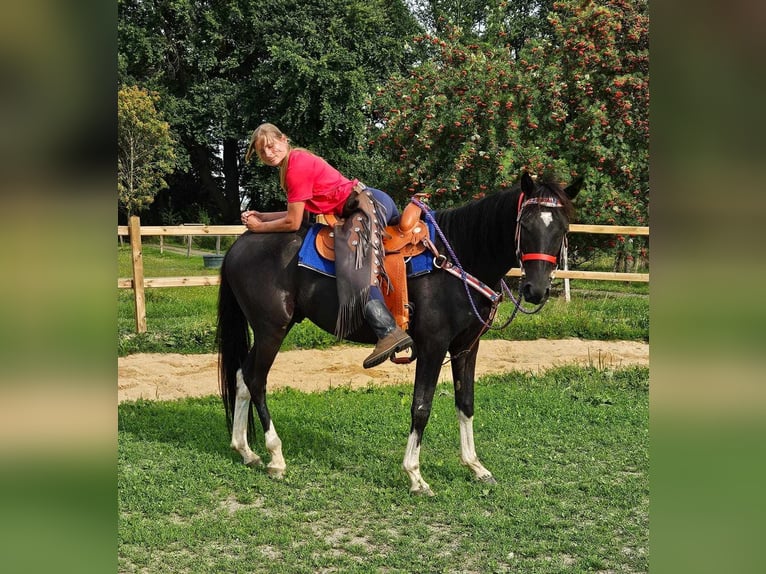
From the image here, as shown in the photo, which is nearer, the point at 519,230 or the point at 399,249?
the point at 519,230

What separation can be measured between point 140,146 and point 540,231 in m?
19.9

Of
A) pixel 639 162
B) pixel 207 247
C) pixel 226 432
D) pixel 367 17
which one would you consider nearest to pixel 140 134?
pixel 207 247

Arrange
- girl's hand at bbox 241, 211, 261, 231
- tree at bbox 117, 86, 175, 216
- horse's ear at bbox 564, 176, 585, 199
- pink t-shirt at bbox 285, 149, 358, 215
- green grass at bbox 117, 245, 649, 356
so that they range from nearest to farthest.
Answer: horse's ear at bbox 564, 176, 585, 199 < pink t-shirt at bbox 285, 149, 358, 215 < girl's hand at bbox 241, 211, 261, 231 < green grass at bbox 117, 245, 649, 356 < tree at bbox 117, 86, 175, 216

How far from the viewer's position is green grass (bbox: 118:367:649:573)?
3.33 m

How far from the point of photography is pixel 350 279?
4.03 metres

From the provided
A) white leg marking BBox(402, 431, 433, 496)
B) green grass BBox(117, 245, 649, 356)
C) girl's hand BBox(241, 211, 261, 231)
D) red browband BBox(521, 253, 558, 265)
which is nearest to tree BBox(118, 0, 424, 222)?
green grass BBox(117, 245, 649, 356)

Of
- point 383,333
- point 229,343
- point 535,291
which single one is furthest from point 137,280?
point 535,291

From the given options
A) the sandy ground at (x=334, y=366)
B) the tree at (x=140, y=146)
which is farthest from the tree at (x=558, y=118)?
the tree at (x=140, y=146)

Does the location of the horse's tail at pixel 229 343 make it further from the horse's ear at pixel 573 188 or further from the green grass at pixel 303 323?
the green grass at pixel 303 323

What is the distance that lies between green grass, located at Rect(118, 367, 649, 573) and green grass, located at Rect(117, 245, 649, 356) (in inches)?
83.6

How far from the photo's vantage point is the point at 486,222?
13.5 feet

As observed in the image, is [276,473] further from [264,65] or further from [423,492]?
[264,65]

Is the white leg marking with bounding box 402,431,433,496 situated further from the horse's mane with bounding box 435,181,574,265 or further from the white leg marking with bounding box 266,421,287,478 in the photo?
the horse's mane with bounding box 435,181,574,265
